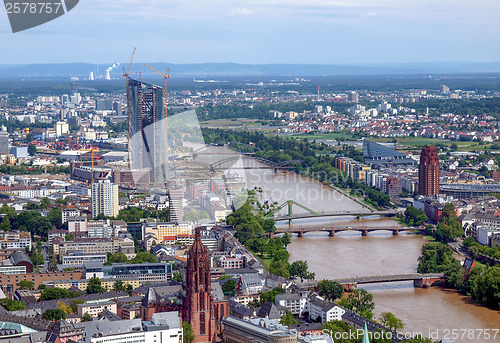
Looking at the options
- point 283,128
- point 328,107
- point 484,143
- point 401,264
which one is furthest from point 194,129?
point 328,107

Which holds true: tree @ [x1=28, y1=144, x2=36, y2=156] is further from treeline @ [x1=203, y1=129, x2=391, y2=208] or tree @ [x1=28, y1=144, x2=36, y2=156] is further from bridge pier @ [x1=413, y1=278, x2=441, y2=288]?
bridge pier @ [x1=413, y1=278, x2=441, y2=288]

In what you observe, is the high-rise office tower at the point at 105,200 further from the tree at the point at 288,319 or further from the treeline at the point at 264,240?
the tree at the point at 288,319

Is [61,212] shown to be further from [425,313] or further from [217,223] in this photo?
Answer: [425,313]

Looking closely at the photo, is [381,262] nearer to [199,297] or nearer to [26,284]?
[26,284]

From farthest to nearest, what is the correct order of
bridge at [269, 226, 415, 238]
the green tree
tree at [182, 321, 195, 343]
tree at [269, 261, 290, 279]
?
the green tree < bridge at [269, 226, 415, 238] < tree at [269, 261, 290, 279] < tree at [182, 321, 195, 343]

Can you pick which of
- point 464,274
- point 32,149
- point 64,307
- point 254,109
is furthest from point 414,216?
point 254,109

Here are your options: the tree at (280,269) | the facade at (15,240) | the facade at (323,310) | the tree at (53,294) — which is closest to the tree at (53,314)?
the tree at (53,294)

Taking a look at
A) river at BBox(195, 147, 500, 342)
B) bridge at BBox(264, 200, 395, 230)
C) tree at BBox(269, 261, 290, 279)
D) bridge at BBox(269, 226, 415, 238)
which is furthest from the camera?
bridge at BBox(264, 200, 395, 230)

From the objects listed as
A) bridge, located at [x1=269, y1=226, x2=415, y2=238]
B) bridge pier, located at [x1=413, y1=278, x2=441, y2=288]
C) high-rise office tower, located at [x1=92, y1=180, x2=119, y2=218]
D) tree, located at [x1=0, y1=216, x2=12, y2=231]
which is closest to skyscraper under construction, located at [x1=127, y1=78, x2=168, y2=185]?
high-rise office tower, located at [x1=92, y1=180, x2=119, y2=218]
